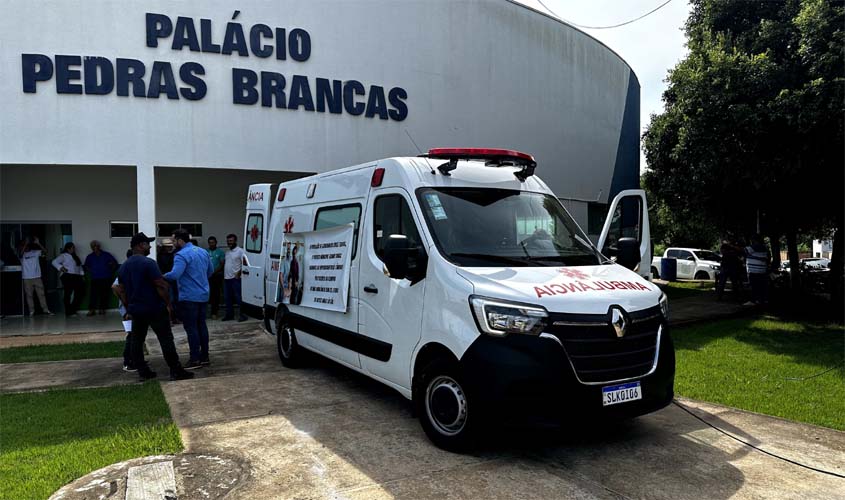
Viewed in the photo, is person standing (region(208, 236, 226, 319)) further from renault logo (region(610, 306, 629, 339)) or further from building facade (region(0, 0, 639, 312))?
renault logo (region(610, 306, 629, 339))

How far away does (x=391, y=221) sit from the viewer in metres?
4.95

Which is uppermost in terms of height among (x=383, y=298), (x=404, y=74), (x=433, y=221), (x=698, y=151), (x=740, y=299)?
(x=404, y=74)

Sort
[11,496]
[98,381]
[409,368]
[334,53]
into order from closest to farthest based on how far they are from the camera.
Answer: [11,496]
[409,368]
[98,381]
[334,53]

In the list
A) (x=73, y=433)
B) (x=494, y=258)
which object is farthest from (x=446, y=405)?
(x=73, y=433)

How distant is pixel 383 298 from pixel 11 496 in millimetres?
2870

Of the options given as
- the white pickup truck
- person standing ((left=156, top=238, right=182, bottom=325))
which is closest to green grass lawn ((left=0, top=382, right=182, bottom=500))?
person standing ((left=156, top=238, right=182, bottom=325))

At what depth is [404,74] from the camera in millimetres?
12852

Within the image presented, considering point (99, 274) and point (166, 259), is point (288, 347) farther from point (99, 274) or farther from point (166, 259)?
point (99, 274)

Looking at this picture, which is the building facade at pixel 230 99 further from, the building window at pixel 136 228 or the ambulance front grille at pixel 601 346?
the ambulance front grille at pixel 601 346

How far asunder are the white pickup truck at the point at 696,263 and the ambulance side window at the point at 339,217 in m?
19.7

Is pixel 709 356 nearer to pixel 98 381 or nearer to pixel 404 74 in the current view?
pixel 98 381

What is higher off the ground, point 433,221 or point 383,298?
point 433,221

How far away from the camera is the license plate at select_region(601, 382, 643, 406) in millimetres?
3787

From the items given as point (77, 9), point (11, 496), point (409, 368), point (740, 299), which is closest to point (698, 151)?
point (740, 299)
